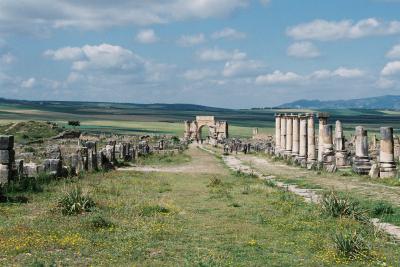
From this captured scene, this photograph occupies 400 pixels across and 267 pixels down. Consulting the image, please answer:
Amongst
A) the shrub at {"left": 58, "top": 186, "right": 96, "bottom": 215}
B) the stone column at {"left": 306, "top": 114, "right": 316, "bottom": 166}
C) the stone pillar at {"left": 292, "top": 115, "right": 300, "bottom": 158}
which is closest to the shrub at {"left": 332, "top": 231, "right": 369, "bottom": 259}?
the shrub at {"left": 58, "top": 186, "right": 96, "bottom": 215}

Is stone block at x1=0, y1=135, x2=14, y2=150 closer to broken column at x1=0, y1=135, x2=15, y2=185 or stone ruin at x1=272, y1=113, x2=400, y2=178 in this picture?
broken column at x1=0, y1=135, x2=15, y2=185

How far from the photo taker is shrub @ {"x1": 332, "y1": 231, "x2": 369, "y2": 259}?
9836 millimetres

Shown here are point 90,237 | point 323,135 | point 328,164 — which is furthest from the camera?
point 323,135

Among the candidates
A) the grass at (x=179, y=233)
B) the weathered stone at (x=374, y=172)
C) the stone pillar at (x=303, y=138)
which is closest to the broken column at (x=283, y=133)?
the stone pillar at (x=303, y=138)

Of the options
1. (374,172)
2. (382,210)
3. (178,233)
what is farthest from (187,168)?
(178,233)

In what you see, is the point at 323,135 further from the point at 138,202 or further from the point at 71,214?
the point at 71,214

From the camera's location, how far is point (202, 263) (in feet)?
29.9

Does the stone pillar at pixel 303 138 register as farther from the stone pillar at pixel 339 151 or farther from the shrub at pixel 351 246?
A: the shrub at pixel 351 246

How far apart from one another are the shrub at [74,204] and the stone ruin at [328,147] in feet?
44.0

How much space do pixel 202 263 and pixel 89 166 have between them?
777 inches

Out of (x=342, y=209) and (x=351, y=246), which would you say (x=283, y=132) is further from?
(x=351, y=246)

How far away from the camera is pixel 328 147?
106ft

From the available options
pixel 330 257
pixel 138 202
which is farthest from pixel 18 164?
pixel 330 257

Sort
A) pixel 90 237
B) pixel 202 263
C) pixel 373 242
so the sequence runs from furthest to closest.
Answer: pixel 90 237, pixel 373 242, pixel 202 263
